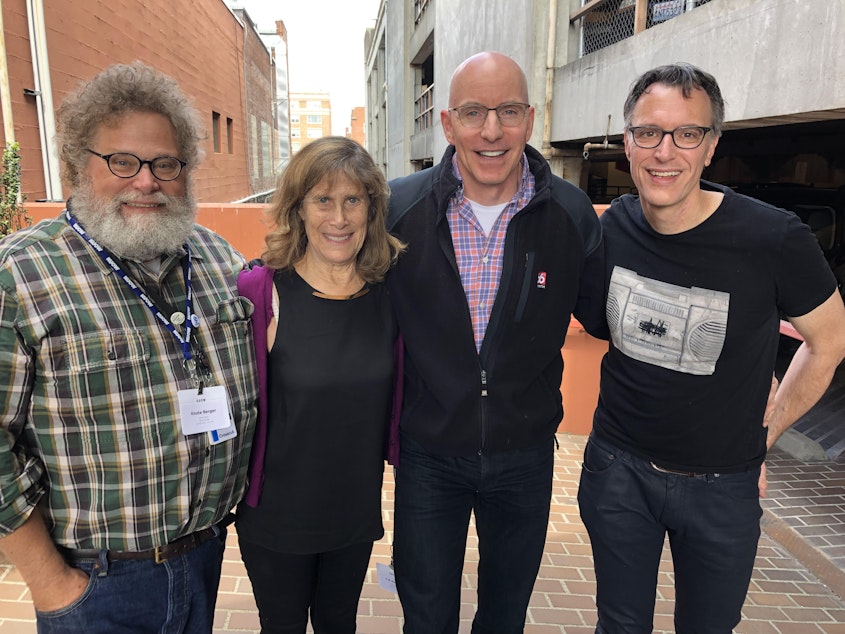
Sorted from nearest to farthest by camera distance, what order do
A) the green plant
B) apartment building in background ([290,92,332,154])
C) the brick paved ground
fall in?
the brick paved ground, the green plant, apartment building in background ([290,92,332,154])

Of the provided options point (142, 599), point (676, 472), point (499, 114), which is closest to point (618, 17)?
point (499, 114)

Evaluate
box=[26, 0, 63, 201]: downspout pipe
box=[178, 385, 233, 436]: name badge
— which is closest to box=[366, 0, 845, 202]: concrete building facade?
box=[178, 385, 233, 436]: name badge

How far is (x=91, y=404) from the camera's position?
4.91 ft

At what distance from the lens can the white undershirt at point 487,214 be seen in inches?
85.2

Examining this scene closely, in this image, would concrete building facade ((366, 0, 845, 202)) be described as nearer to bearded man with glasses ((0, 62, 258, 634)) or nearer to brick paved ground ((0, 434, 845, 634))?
brick paved ground ((0, 434, 845, 634))

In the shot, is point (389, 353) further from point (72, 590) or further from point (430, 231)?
point (72, 590)

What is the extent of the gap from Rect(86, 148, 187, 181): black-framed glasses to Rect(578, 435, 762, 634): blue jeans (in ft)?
5.66

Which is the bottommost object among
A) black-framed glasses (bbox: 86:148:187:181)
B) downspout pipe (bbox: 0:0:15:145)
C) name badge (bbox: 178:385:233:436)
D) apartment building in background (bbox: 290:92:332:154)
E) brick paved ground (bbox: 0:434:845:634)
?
brick paved ground (bbox: 0:434:845:634)

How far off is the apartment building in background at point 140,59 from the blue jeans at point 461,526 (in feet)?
5.31

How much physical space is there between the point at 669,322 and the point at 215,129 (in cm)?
1819

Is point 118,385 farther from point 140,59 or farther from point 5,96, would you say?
point 140,59

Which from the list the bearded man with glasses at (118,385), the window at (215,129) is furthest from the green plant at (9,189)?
the window at (215,129)

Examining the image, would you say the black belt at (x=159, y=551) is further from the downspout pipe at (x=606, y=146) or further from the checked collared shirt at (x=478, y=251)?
the downspout pipe at (x=606, y=146)

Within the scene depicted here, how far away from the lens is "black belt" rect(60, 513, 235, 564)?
61.5 inches
